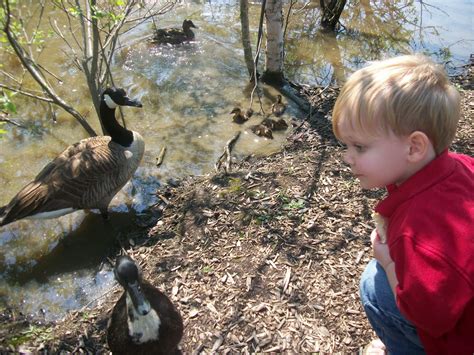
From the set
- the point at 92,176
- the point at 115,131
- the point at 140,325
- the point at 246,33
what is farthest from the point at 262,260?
the point at 246,33

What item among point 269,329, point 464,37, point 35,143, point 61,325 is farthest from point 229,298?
point 464,37

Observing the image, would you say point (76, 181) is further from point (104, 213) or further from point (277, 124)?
point (277, 124)

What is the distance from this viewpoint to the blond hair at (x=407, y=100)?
172 cm

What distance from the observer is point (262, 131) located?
632 centimetres

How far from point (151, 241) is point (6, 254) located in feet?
5.61

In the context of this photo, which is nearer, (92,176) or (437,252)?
(437,252)

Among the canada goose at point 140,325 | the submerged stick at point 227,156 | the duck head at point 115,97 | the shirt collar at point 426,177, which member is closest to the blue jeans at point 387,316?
the shirt collar at point 426,177

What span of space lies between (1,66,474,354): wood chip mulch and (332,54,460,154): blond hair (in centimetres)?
204

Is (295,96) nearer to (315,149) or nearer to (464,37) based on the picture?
(315,149)

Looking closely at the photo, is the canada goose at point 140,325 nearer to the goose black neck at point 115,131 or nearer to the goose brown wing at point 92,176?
the goose brown wing at point 92,176

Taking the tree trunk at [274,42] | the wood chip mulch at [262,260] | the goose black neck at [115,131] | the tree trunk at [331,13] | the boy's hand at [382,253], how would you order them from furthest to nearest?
the tree trunk at [331,13], the tree trunk at [274,42], the goose black neck at [115,131], the wood chip mulch at [262,260], the boy's hand at [382,253]

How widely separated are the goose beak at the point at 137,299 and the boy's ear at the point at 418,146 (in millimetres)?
2058

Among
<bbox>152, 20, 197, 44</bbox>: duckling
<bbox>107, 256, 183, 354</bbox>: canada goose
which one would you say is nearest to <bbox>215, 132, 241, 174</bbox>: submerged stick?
<bbox>107, 256, 183, 354</bbox>: canada goose

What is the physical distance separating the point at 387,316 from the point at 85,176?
3833 millimetres
